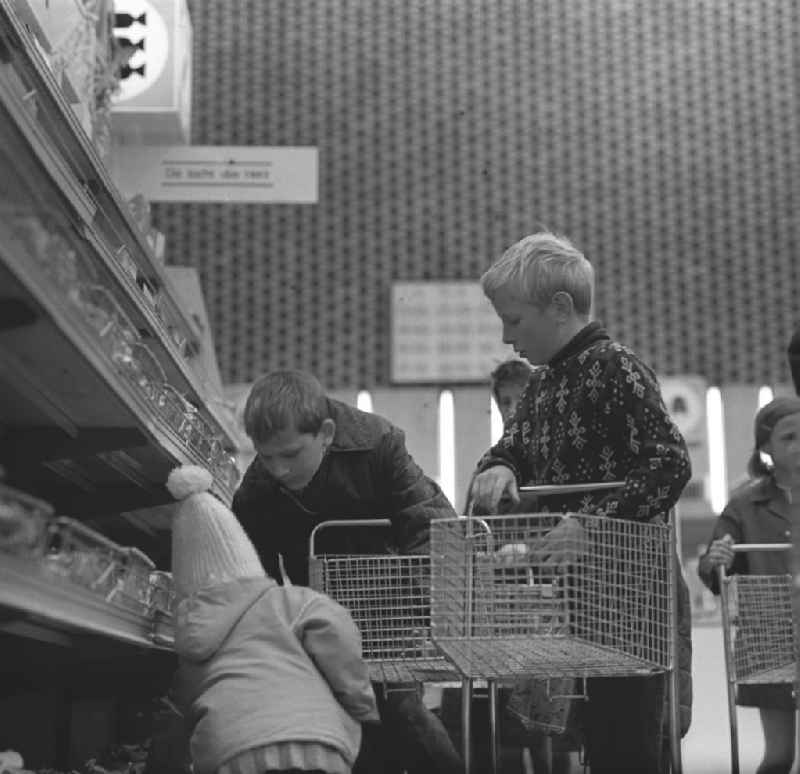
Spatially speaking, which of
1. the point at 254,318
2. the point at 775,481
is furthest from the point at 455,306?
the point at 775,481

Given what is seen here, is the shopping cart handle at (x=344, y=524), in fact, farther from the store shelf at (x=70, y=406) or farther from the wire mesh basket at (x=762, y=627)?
the wire mesh basket at (x=762, y=627)

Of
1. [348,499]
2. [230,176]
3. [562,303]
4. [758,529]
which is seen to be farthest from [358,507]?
[230,176]

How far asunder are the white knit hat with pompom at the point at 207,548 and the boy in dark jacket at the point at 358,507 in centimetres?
47

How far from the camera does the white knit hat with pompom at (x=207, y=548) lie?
85.4 inches

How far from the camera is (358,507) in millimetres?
2871

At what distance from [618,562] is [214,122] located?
5.24 metres

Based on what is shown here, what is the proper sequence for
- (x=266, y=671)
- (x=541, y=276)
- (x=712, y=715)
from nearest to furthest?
1. (x=266, y=671)
2. (x=541, y=276)
3. (x=712, y=715)

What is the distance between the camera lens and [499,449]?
249cm

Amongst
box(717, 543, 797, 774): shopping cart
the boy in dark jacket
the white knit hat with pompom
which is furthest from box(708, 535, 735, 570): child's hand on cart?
the white knit hat with pompom

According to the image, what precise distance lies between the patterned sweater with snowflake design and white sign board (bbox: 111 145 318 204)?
2114 millimetres

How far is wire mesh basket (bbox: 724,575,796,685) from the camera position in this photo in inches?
132

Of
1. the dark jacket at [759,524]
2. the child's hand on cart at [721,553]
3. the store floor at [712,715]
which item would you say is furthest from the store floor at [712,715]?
the child's hand on cart at [721,553]

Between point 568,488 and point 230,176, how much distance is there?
8.33 ft

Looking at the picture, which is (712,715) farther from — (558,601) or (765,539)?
(558,601)
